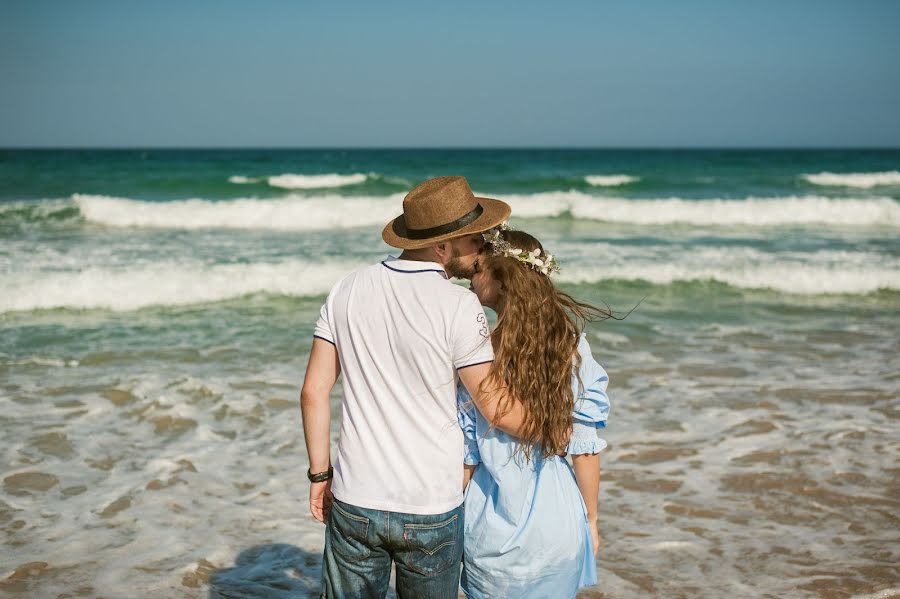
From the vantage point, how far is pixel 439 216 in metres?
2.15

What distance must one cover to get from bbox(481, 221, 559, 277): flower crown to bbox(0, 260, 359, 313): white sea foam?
8606mm

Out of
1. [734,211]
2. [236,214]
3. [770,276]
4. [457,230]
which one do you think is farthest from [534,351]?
[734,211]

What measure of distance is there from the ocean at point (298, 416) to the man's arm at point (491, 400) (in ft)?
6.04

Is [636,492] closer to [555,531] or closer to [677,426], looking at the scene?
[677,426]

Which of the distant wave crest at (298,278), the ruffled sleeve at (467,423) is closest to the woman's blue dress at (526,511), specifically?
the ruffled sleeve at (467,423)

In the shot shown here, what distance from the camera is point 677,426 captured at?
5.75 meters

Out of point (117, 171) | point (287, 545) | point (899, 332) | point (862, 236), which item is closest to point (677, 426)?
point (287, 545)

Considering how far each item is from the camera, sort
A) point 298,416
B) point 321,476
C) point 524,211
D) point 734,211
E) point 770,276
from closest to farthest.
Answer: point 321,476
point 298,416
point 770,276
point 734,211
point 524,211

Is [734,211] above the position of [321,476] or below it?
above

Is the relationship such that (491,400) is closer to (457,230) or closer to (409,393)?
(409,393)

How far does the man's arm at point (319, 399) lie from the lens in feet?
7.41

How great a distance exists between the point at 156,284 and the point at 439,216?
30.6 ft

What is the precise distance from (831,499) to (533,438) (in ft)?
10.2

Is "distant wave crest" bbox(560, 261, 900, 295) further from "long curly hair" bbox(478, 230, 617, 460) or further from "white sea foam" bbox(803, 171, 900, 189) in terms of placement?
"white sea foam" bbox(803, 171, 900, 189)
